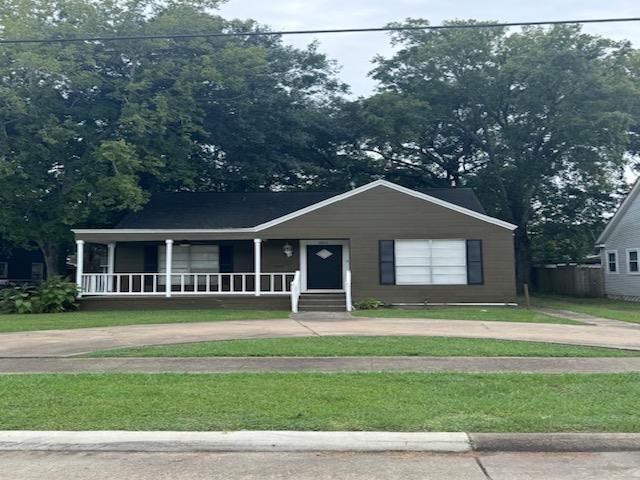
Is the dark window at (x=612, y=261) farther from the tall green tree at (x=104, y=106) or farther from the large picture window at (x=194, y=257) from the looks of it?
the large picture window at (x=194, y=257)

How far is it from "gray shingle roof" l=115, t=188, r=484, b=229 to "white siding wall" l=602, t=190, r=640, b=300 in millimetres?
7199

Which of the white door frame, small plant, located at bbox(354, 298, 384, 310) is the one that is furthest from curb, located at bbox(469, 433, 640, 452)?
the white door frame

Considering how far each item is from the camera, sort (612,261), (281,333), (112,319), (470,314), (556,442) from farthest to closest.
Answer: (612,261)
(470,314)
(112,319)
(281,333)
(556,442)

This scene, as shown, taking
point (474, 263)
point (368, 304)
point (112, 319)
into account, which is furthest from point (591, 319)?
point (112, 319)

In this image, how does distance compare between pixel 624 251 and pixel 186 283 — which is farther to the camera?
pixel 624 251

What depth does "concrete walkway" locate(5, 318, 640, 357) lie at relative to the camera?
35.4ft

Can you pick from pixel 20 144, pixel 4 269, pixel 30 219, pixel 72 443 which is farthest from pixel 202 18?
pixel 72 443

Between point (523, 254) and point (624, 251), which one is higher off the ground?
point (523, 254)

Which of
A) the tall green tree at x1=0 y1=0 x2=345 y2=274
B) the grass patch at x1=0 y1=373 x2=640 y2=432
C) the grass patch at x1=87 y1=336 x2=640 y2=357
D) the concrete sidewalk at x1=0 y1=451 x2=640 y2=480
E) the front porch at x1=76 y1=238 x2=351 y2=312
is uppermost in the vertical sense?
the tall green tree at x1=0 y1=0 x2=345 y2=274

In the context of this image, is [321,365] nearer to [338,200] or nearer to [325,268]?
[338,200]

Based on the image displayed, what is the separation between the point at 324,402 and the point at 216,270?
17.1 metres

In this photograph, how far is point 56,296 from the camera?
1986cm

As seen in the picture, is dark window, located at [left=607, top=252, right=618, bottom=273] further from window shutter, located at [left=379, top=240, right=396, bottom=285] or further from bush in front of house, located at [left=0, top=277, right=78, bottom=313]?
bush in front of house, located at [left=0, top=277, right=78, bottom=313]

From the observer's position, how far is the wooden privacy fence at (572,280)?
29691mm
